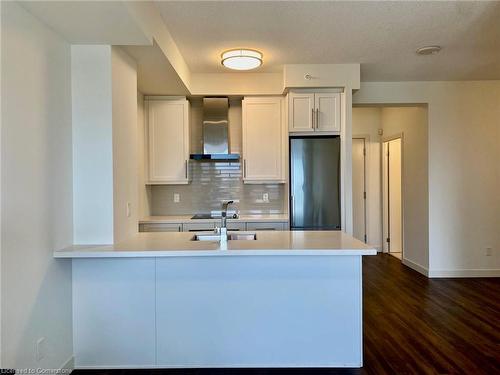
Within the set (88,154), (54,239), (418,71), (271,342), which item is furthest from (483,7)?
(54,239)

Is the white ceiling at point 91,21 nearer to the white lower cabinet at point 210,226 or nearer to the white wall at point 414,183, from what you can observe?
the white lower cabinet at point 210,226

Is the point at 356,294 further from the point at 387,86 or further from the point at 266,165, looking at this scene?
the point at 387,86

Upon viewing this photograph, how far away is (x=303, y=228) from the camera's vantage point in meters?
3.87

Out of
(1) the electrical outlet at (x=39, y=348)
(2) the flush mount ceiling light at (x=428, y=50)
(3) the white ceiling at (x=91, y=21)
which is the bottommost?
(1) the electrical outlet at (x=39, y=348)

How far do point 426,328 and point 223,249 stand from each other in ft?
6.93

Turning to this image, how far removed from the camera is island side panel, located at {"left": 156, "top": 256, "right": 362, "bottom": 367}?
2303 millimetres

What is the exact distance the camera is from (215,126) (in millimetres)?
4285

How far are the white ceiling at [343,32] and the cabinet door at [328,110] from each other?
39 cm

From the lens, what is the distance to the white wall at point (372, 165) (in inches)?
240

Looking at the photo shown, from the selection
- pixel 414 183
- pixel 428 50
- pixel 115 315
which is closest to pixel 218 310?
pixel 115 315

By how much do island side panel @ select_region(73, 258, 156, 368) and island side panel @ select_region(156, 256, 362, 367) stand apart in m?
0.08

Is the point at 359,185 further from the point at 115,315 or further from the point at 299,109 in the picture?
the point at 115,315

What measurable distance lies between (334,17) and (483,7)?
107 cm

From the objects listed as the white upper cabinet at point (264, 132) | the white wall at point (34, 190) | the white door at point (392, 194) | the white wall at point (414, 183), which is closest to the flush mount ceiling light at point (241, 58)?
the white upper cabinet at point (264, 132)
